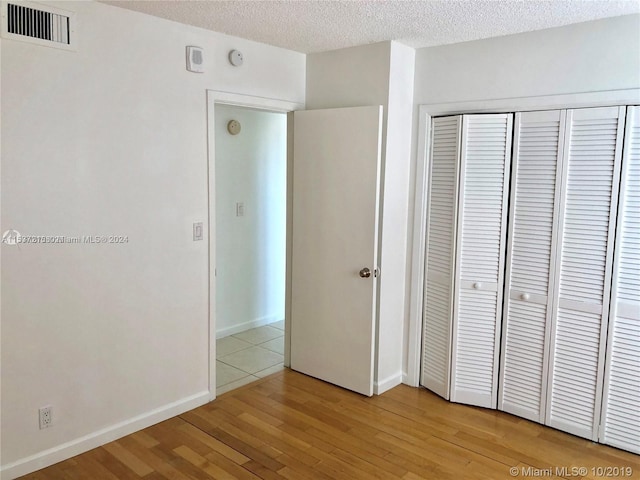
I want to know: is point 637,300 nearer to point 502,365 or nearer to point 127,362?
point 502,365

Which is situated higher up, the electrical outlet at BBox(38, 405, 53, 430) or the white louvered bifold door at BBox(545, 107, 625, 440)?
the white louvered bifold door at BBox(545, 107, 625, 440)

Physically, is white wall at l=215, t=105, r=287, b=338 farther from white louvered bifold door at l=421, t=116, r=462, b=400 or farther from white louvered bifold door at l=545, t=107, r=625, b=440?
white louvered bifold door at l=545, t=107, r=625, b=440

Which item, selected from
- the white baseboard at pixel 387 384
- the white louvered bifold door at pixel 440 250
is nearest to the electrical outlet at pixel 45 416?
the white baseboard at pixel 387 384

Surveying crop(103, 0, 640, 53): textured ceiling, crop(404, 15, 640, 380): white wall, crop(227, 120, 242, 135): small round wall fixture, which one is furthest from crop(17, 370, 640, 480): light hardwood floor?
crop(103, 0, 640, 53): textured ceiling

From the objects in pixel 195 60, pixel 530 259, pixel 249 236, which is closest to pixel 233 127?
pixel 249 236

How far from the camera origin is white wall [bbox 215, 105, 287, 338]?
4.59 m

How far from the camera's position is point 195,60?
3084 mm

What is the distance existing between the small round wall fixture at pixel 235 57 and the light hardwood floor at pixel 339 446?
2259 mm

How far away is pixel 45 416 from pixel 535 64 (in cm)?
338

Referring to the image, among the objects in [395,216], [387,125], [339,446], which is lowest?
[339,446]

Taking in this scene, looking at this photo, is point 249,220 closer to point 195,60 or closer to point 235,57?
point 235,57

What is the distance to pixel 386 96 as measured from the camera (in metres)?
3.38

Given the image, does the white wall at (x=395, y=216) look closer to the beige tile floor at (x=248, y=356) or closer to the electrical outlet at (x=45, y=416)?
the beige tile floor at (x=248, y=356)

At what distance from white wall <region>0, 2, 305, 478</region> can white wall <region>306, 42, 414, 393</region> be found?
0.64 m
